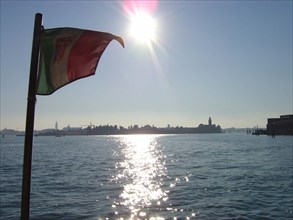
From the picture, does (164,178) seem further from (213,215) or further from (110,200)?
(213,215)

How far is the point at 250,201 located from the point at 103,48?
65.2 feet

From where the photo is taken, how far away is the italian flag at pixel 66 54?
18.5ft

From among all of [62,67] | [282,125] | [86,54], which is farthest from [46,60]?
[282,125]

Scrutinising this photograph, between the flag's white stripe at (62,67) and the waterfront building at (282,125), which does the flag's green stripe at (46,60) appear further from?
the waterfront building at (282,125)

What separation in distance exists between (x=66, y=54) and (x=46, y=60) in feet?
1.09

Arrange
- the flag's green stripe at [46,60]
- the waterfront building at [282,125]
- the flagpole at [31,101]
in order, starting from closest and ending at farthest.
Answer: the flagpole at [31,101] < the flag's green stripe at [46,60] < the waterfront building at [282,125]

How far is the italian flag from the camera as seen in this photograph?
222 inches

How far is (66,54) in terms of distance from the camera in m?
5.87

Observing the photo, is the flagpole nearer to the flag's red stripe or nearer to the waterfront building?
the flag's red stripe

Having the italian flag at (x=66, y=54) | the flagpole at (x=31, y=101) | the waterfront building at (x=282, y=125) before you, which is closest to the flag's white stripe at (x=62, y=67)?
the italian flag at (x=66, y=54)

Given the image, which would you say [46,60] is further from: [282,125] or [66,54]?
[282,125]

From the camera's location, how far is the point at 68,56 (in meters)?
5.91

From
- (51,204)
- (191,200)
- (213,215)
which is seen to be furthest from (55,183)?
(213,215)

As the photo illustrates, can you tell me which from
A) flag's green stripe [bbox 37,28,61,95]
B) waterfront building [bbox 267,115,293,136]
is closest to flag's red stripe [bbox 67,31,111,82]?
flag's green stripe [bbox 37,28,61,95]
